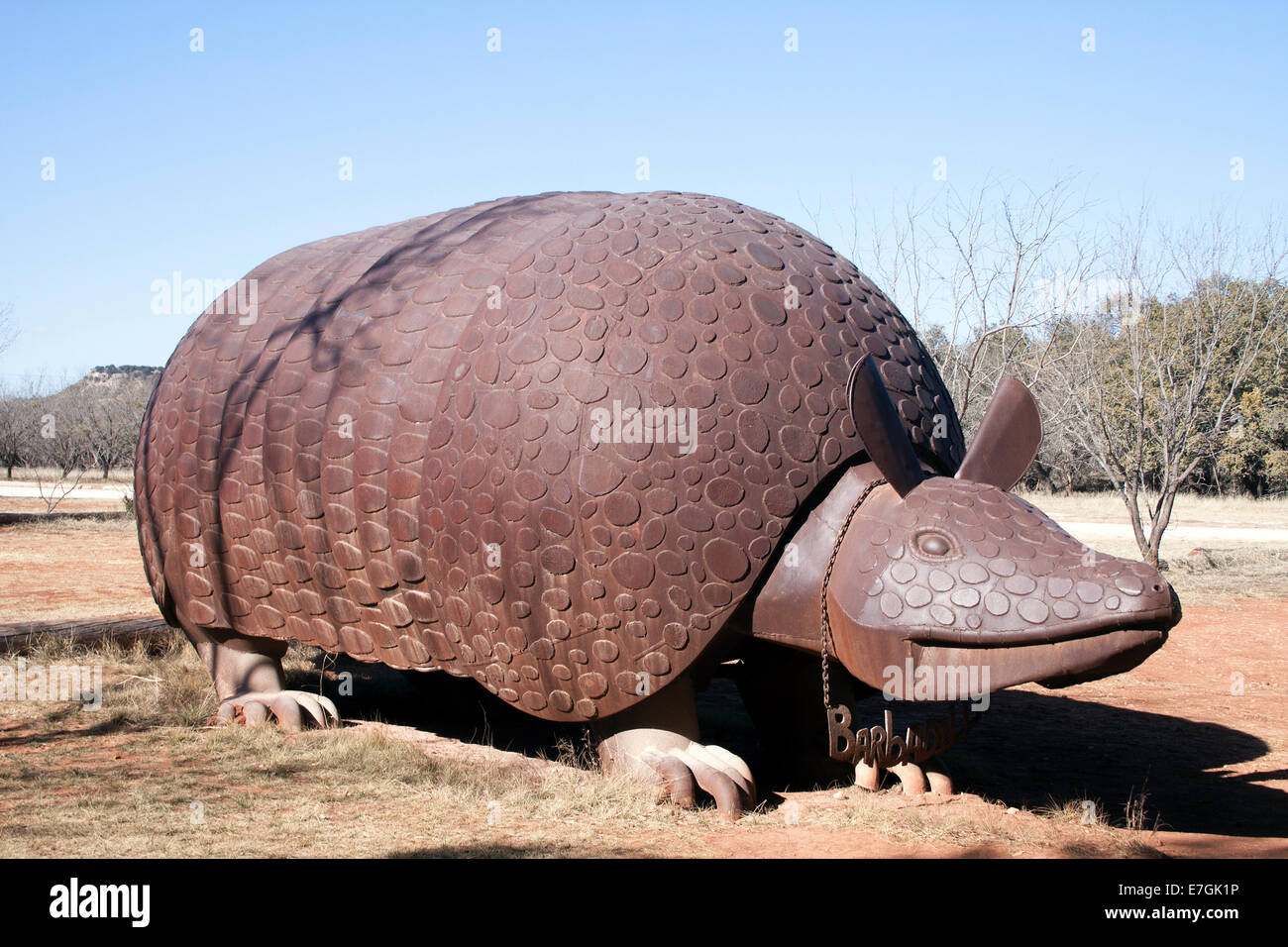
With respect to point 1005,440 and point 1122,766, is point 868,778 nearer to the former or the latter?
point 1005,440

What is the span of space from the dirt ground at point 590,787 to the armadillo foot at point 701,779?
102 millimetres

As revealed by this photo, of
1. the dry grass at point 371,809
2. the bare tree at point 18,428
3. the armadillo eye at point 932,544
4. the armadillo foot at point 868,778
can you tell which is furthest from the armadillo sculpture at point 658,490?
the bare tree at point 18,428

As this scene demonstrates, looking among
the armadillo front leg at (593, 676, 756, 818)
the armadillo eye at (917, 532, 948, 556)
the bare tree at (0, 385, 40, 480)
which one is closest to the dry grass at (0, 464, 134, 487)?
the bare tree at (0, 385, 40, 480)

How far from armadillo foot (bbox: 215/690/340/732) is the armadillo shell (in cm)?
68

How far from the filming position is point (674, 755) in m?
4.98

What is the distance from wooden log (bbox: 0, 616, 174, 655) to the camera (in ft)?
28.8

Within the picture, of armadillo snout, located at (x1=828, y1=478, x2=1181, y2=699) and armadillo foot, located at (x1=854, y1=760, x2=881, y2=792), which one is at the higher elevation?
armadillo snout, located at (x1=828, y1=478, x2=1181, y2=699)

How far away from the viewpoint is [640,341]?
4793 mm

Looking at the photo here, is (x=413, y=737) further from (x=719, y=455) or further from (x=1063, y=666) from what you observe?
(x=1063, y=666)

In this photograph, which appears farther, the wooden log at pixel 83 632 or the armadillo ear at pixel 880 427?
the wooden log at pixel 83 632

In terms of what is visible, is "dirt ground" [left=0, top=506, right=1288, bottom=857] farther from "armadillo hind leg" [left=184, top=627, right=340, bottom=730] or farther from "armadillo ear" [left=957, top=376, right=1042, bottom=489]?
"armadillo ear" [left=957, top=376, right=1042, bottom=489]

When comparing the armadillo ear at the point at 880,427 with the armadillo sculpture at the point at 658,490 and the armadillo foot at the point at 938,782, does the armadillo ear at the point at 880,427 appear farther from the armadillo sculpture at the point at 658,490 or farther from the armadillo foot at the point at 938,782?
the armadillo foot at the point at 938,782

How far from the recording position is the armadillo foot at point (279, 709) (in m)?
6.57

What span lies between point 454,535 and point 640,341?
4.16ft
